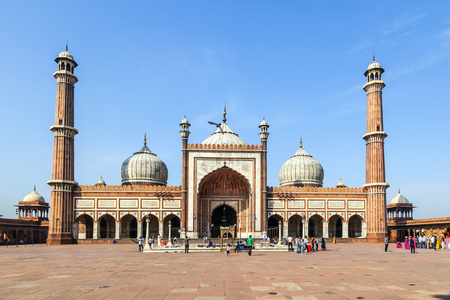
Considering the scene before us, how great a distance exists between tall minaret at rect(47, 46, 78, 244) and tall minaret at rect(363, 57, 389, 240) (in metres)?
32.0

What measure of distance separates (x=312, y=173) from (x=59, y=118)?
31.9m

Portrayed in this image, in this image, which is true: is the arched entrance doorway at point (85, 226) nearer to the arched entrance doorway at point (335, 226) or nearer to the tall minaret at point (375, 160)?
the arched entrance doorway at point (335, 226)

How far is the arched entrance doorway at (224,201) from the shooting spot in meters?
48.4

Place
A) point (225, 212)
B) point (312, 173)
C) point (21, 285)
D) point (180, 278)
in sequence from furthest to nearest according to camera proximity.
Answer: point (312, 173) < point (225, 212) < point (180, 278) < point (21, 285)

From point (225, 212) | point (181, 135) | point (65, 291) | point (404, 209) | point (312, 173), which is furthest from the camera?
point (404, 209)

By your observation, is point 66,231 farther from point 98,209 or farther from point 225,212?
point 225,212

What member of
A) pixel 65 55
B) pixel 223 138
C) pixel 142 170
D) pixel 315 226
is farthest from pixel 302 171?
pixel 65 55

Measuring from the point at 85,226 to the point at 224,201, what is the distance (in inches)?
622

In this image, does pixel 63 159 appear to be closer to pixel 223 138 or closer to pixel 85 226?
pixel 85 226

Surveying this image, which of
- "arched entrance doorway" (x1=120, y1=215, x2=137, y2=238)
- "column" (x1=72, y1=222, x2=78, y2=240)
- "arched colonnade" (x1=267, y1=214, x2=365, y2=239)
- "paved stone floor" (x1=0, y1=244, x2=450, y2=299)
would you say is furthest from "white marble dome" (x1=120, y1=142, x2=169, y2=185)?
"paved stone floor" (x1=0, y1=244, x2=450, y2=299)

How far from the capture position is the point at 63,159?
45094 millimetres

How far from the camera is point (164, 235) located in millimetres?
47844

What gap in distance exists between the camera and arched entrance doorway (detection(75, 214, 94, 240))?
158 ft

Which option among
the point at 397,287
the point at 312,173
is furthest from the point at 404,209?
the point at 397,287
